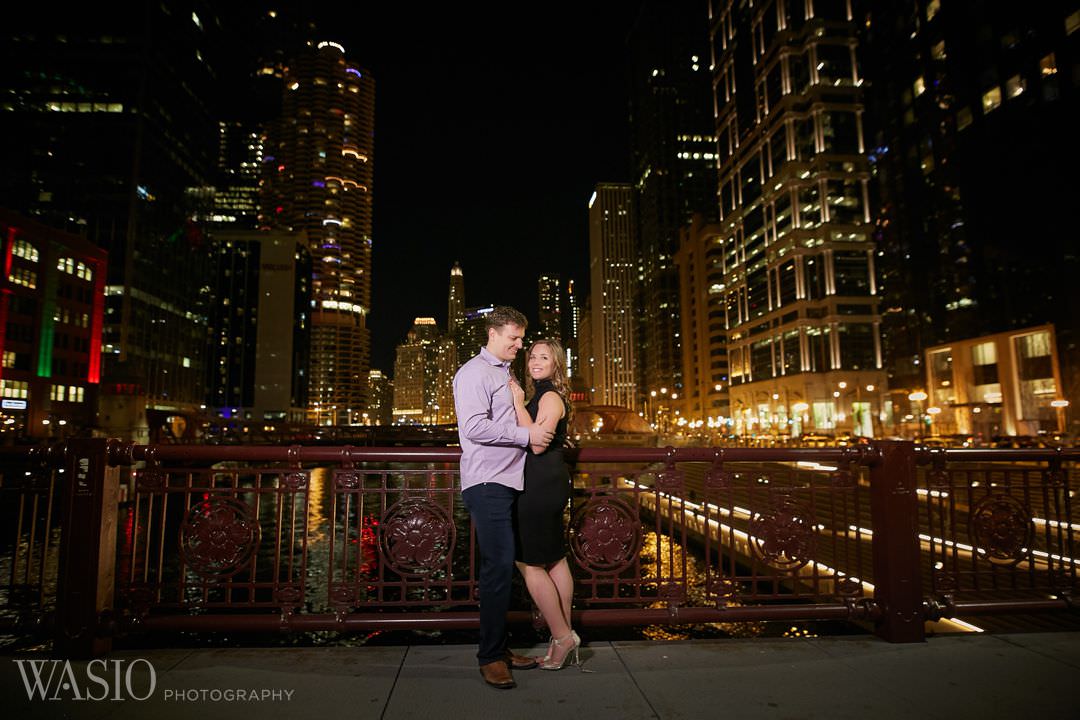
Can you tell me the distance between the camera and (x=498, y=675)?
345cm

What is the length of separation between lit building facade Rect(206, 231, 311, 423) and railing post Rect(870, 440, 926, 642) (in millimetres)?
141372

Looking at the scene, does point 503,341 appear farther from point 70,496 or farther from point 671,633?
point 671,633

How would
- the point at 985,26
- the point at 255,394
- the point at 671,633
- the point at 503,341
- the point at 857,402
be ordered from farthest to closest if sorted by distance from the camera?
the point at 255,394
the point at 857,402
the point at 985,26
the point at 671,633
the point at 503,341

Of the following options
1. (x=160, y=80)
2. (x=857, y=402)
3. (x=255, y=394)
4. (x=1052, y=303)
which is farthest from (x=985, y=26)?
(x=255, y=394)

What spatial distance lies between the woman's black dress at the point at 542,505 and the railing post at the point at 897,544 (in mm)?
2439

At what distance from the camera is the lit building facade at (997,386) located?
42.6 m

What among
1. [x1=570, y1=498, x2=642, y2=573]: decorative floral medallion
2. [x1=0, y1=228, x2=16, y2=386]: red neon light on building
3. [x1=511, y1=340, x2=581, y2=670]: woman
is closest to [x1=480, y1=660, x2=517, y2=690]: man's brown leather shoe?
[x1=511, y1=340, x2=581, y2=670]: woman

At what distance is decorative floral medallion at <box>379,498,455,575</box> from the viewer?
441 centimetres

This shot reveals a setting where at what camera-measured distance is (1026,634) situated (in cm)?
432

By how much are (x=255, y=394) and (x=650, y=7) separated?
513 feet

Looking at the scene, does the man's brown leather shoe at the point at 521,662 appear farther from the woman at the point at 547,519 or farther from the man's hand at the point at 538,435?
the man's hand at the point at 538,435

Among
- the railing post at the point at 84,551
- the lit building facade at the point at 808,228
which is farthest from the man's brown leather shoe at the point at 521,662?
the lit building facade at the point at 808,228

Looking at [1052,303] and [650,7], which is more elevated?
[650,7]

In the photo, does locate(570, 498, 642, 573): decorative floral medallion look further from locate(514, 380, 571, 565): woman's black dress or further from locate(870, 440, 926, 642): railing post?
locate(870, 440, 926, 642): railing post
